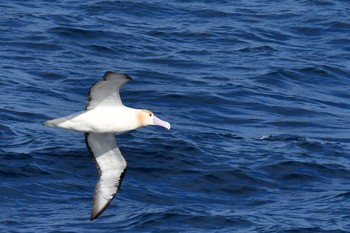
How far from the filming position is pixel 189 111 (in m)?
29.6

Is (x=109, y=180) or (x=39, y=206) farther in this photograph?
(x=39, y=206)

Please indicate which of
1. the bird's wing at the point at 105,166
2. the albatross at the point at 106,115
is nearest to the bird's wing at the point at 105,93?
the albatross at the point at 106,115

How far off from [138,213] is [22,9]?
48.2 feet

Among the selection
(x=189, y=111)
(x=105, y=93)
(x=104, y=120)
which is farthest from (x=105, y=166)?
(x=189, y=111)

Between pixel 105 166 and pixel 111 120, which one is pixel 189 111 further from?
pixel 111 120

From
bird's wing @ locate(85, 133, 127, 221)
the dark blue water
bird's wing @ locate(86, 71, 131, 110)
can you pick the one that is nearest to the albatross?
bird's wing @ locate(86, 71, 131, 110)

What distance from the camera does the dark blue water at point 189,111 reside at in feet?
79.4

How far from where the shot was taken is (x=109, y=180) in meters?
20.5

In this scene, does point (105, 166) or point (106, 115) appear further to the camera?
point (105, 166)

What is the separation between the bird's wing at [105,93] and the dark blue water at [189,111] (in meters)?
4.84

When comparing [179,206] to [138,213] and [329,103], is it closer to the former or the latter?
[138,213]

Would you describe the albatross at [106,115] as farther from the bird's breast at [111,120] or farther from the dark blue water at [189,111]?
the dark blue water at [189,111]

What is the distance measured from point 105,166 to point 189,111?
9.35 m

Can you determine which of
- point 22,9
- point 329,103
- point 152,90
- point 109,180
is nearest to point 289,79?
point 329,103
